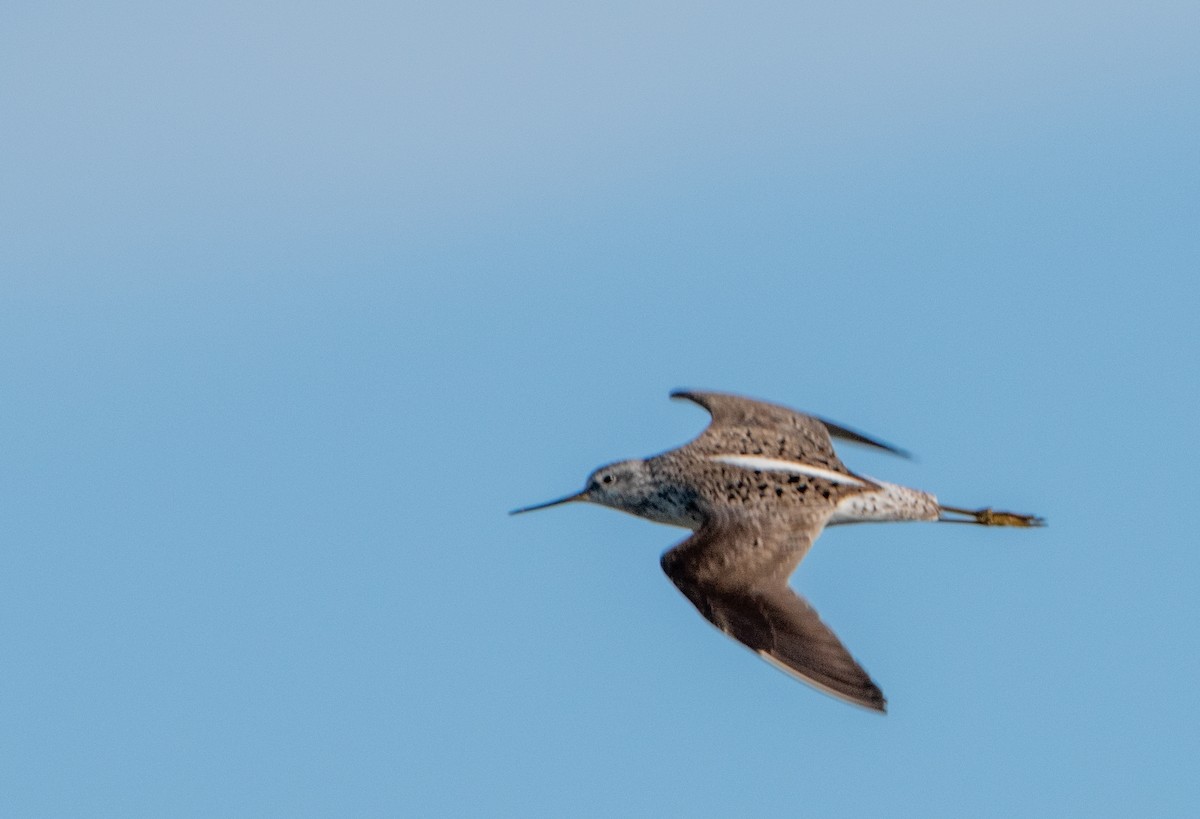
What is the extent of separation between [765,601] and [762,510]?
6.15 feet

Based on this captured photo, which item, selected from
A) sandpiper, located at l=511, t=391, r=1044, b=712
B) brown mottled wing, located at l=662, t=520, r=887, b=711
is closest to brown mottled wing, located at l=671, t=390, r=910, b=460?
sandpiper, located at l=511, t=391, r=1044, b=712

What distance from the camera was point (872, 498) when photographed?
2233 cm

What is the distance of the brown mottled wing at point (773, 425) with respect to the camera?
79.7ft

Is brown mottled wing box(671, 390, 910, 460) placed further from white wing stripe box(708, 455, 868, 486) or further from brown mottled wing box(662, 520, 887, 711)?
Answer: brown mottled wing box(662, 520, 887, 711)

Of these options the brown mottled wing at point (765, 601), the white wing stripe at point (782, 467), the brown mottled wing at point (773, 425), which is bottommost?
the brown mottled wing at point (765, 601)

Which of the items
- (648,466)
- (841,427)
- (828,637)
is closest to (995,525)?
(841,427)

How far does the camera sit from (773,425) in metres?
24.9

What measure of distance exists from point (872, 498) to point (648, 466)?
2707 mm

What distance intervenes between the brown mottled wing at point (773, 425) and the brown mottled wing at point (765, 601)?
2.96 metres

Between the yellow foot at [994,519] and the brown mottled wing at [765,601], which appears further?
the yellow foot at [994,519]

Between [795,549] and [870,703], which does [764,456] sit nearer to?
[795,549]

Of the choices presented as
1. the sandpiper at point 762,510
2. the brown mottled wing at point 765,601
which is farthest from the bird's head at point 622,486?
the brown mottled wing at point 765,601

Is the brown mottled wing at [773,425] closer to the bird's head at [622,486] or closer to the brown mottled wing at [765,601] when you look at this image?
the bird's head at [622,486]

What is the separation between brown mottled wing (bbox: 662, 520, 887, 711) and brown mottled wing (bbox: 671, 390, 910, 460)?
116 inches
